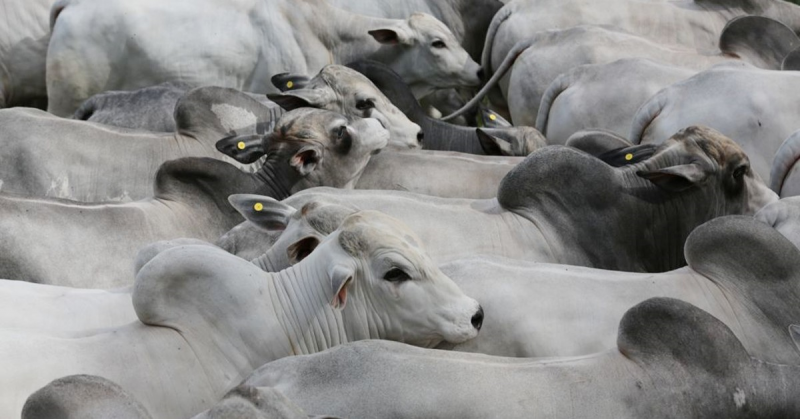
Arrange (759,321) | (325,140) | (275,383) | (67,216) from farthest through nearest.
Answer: (325,140) < (67,216) < (759,321) < (275,383)

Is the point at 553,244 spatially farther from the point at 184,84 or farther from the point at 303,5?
the point at 303,5

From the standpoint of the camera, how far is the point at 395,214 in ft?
16.8

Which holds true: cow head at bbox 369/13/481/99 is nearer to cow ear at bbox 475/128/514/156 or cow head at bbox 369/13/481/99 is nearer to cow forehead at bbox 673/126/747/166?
cow ear at bbox 475/128/514/156

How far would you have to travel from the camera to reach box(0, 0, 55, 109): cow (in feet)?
27.7

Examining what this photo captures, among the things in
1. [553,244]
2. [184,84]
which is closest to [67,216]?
[553,244]

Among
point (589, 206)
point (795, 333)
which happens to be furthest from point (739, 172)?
point (795, 333)

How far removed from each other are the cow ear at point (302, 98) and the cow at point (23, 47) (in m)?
2.11

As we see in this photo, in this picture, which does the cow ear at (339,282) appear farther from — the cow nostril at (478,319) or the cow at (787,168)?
the cow at (787,168)

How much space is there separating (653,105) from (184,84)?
7.62 feet

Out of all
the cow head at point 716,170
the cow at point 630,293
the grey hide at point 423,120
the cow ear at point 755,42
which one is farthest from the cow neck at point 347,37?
the cow at point 630,293

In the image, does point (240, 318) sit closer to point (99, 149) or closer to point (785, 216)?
point (785, 216)

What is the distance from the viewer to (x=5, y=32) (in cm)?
843

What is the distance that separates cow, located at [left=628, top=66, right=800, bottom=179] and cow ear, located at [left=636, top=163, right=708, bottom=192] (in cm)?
95

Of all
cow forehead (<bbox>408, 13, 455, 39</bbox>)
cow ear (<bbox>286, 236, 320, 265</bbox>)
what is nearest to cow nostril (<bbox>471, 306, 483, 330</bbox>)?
cow ear (<bbox>286, 236, 320, 265</bbox>)
